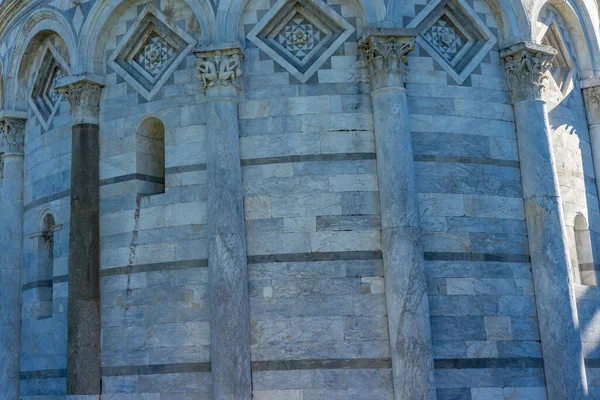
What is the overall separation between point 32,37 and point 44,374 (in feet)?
19.7

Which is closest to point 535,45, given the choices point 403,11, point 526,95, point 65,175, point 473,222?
point 526,95

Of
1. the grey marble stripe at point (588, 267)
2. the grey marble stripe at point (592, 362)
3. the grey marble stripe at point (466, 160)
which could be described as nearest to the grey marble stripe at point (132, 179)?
the grey marble stripe at point (466, 160)

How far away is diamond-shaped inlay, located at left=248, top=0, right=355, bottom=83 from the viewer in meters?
12.4

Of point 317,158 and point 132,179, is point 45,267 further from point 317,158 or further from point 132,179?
point 317,158

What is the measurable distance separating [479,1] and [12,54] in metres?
8.56

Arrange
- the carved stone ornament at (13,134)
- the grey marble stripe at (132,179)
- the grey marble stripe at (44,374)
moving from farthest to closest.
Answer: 1. the carved stone ornament at (13,134)
2. the grey marble stripe at (44,374)
3. the grey marble stripe at (132,179)

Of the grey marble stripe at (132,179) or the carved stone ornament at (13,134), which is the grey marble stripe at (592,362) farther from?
the carved stone ornament at (13,134)

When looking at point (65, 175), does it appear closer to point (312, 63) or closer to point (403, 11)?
point (312, 63)

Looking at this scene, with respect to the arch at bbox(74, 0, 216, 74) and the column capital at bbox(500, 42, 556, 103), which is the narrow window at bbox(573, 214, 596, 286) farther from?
the arch at bbox(74, 0, 216, 74)

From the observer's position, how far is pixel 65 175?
13586mm

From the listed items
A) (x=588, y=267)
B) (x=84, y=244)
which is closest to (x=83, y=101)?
(x=84, y=244)

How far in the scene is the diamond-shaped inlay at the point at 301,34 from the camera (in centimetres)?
1235

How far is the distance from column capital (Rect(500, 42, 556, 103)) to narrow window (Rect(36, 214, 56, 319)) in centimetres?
804

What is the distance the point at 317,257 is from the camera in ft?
37.9
